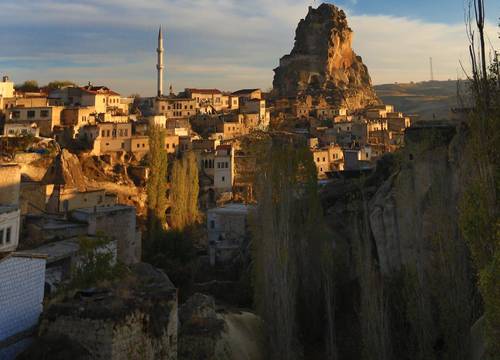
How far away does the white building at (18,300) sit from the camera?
23.5 feet

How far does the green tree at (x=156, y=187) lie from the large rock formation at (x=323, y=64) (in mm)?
36096

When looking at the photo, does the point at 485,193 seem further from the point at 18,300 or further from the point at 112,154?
the point at 112,154

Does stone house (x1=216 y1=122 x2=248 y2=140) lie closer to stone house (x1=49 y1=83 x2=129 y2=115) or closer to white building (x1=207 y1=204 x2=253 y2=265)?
stone house (x1=49 y1=83 x2=129 y2=115)

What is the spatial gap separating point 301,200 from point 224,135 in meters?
29.8

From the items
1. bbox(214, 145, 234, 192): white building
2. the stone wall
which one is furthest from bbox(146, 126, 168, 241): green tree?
the stone wall

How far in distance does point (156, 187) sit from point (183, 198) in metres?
1.74

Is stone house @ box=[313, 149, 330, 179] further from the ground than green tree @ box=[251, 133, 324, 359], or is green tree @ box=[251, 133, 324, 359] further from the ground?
stone house @ box=[313, 149, 330, 179]

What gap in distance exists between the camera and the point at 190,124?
146ft

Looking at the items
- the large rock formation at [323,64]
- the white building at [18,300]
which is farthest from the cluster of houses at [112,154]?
the large rock formation at [323,64]

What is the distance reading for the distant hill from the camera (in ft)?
297

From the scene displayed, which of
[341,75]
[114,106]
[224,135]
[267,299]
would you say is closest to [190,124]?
[224,135]

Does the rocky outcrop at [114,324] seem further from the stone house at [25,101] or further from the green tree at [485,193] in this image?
the stone house at [25,101]

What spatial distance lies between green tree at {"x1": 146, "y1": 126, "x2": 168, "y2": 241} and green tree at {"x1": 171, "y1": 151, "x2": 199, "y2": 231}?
2.07 feet

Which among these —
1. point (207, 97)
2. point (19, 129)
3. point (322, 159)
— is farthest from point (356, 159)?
point (207, 97)
